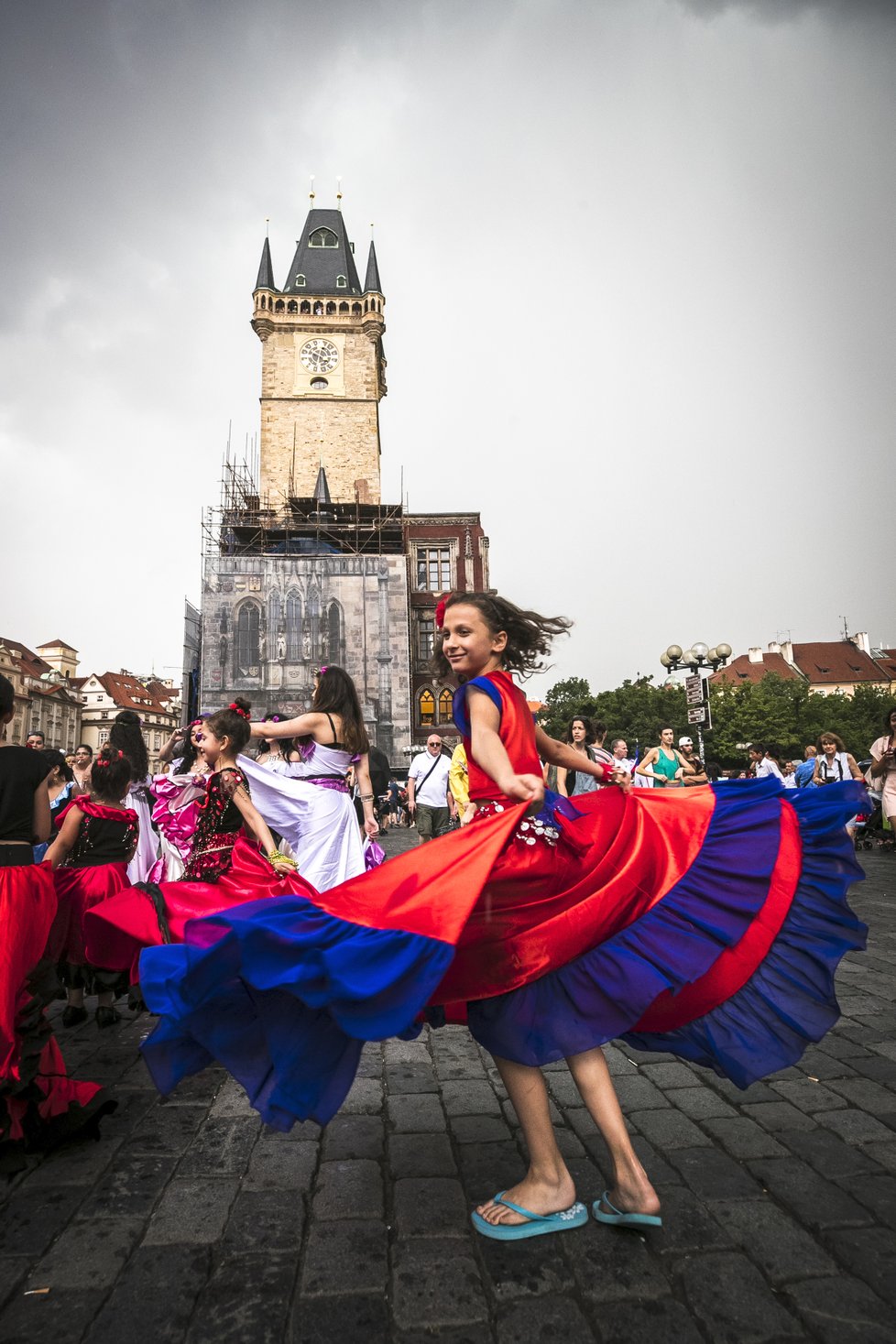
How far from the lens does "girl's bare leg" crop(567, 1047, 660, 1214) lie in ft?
7.19

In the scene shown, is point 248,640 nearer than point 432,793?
No

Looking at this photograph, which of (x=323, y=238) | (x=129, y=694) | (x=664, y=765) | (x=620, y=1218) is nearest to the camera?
(x=620, y=1218)

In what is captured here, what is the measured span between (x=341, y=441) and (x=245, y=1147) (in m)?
48.1

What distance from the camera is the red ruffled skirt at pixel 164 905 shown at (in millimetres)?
4012

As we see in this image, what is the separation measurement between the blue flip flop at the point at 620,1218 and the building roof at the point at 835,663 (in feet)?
267

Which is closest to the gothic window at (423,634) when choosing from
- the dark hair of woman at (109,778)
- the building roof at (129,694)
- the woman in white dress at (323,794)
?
the woman in white dress at (323,794)

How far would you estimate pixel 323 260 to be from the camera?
52500 millimetres

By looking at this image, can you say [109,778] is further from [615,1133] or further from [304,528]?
[304,528]

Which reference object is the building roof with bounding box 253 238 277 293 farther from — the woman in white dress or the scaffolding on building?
the woman in white dress

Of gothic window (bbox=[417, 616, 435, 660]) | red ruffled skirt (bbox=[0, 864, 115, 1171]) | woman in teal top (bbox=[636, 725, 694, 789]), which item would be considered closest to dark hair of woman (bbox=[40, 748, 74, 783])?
red ruffled skirt (bbox=[0, 864, 115, 1171])

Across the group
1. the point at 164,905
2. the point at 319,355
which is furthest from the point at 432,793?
the point at 319,355

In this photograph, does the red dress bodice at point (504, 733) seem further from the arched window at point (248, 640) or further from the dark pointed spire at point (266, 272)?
the dark pointed spire at point (266, 272)

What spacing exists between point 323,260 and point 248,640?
32077 millimetres

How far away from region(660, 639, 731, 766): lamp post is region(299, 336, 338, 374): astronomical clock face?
37018 millimetres
